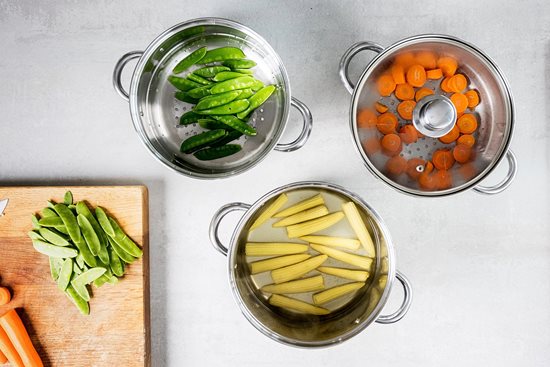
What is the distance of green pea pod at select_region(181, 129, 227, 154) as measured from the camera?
125 cm

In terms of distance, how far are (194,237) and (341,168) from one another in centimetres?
47

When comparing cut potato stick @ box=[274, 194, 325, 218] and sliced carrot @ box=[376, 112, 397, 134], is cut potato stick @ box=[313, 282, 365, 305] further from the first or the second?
sliced carrot @ box=[376, 112, 397, 134]

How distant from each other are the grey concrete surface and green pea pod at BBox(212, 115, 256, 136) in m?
0.13

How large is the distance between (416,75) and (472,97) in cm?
16

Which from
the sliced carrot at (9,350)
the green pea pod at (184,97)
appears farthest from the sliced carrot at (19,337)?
the green pea pod at (184,97)

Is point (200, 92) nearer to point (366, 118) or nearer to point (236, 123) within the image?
point (236, 123)

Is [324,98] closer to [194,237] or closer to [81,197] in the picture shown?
[194,237]

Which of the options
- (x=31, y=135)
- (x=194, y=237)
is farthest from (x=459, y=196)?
(x=31, y=135)

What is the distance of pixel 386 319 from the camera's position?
1213mm

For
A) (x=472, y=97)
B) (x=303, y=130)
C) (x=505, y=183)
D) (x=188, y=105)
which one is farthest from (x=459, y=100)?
(x=188, y=105)

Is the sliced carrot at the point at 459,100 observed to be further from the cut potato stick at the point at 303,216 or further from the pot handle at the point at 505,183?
the cut potato stick at the point at 303,216

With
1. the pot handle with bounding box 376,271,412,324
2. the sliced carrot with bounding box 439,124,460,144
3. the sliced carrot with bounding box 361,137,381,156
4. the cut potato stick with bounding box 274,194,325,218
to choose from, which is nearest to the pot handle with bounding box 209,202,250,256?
the cut potato stick with bounding box 274,194,325,218

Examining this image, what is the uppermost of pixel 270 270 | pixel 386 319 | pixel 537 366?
pixel 270 270

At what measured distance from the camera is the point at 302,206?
1.28m
